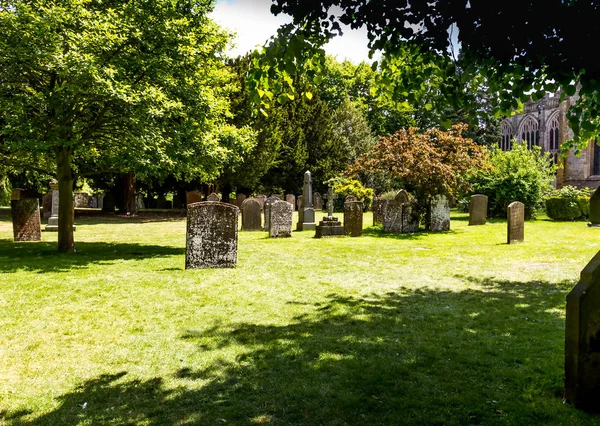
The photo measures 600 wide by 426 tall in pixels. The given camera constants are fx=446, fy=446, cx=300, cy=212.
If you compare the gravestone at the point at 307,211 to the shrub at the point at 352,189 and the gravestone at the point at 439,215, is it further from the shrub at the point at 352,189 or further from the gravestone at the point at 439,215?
the gravestone at the point at 439,215

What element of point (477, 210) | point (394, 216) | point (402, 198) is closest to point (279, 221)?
point (394, 216)

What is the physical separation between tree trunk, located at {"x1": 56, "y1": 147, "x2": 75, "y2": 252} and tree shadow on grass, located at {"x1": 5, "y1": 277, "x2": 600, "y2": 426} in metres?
8.55

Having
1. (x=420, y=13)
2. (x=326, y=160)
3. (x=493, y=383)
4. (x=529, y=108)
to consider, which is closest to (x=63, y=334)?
(x=493, y=383)

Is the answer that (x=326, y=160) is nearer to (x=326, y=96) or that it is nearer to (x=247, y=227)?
(x=326, y=96)

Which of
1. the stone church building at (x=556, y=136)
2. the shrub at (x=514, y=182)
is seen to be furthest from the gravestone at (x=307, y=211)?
the stone church building at (x=556, y=136)

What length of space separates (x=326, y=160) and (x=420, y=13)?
36.0m

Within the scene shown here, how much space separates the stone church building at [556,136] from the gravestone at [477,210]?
2539cm

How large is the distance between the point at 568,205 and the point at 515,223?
43.9ft

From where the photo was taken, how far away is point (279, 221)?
651 inches

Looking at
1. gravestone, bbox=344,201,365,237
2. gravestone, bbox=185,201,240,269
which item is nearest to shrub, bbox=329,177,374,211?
gravestone, bbox=344,201,365,237

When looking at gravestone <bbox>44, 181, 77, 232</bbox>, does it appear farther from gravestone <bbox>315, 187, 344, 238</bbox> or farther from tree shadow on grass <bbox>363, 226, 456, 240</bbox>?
tree shadow on grass <bbox>363, 226, 456, 240</bbox>

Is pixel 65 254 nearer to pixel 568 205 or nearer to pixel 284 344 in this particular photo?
pixel 284 344

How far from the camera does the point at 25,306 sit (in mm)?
6488

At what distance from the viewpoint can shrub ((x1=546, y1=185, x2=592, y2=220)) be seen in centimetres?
2455
